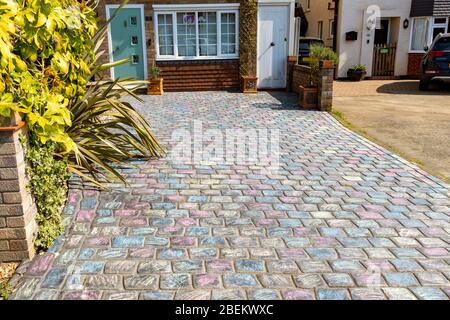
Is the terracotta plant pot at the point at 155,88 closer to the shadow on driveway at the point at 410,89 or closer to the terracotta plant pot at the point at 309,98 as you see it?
the terracotta plant pot at the point at 309,98

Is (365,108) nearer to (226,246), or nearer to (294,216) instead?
(294,216)

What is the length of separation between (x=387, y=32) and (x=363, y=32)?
1529mm

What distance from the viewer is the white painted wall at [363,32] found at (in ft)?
57.9

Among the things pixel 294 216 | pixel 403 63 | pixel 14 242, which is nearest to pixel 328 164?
pixel 294 216

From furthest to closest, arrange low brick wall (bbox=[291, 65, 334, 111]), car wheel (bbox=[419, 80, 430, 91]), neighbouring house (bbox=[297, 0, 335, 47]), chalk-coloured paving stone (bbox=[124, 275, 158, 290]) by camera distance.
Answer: neighbouring house (bbox=[297, 0, 335, 47]), car wheel (bbox=[419, 80, 430, 91]), low brick wall (bbox=[291, 65, 334, 111]), chalk-coloured paving stone (bbox=[124, 275, 158, 290])

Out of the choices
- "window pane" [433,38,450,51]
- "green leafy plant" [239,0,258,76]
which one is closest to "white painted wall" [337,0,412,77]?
"window pane" [433,38,450,51]

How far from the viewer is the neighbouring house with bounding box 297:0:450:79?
17594 millimetres

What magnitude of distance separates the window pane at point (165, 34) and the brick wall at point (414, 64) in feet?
35.3

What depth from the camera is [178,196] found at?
459 centimetres

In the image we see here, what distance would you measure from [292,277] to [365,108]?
28.6 ft

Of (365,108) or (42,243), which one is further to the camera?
(365,108)

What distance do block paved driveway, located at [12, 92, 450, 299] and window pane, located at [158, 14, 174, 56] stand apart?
27.9 ft

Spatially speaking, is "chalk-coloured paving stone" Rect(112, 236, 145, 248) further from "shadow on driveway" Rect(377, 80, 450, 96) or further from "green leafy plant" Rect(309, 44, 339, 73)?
"shadow on driveway" Rect(377, 80, 450, 96)
